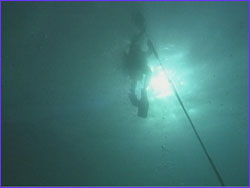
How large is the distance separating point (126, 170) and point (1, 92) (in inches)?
1428

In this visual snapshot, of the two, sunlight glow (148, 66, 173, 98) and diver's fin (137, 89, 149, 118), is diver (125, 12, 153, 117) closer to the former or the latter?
diver's fin (137, 89, 149, 118)

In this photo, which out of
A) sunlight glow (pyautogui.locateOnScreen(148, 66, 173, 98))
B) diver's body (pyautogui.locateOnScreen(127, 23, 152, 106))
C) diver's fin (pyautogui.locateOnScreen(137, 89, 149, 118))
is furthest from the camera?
sunlight glow (pyautogui.locateOnScreen(148, 66, 173, 98))

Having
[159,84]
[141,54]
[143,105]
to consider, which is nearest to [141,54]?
[141,54]

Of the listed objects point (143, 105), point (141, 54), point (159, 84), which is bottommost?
point (159, 84)

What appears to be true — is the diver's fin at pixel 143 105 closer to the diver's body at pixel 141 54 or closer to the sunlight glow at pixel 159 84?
the diver's body at pixel 141 54

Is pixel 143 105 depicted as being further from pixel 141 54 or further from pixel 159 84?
pixel 159 84

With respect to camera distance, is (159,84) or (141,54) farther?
(159,84)

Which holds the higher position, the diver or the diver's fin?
the diver

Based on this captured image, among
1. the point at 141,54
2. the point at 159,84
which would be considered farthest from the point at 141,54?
the point at 159,84


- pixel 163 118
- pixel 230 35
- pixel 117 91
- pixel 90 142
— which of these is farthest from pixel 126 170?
pixel 230 35

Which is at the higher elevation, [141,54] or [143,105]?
[141,54]

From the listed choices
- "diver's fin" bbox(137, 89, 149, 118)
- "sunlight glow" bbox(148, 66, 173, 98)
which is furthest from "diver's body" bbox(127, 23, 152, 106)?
"sunlight glow" bbox(148, 66, 173, 98)

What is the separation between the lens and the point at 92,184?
175 ft

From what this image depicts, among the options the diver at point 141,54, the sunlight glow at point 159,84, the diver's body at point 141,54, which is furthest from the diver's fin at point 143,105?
the sunlight glow at point 159,84
